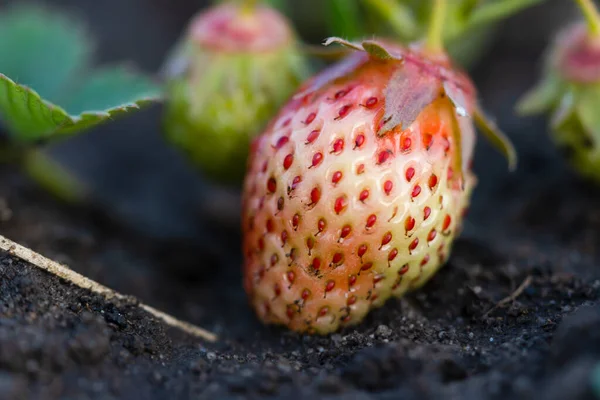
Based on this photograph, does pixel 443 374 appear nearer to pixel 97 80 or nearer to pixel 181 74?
pixel 181 74

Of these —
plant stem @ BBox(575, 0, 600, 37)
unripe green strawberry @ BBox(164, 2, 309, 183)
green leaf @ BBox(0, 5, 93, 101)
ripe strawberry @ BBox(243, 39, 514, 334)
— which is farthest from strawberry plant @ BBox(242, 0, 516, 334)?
green leaf @ BBox(0, 5, 93, 101)

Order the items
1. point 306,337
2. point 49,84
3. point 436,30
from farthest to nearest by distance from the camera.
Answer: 1. point 49,84
2. point 436,30
3. point 306,337

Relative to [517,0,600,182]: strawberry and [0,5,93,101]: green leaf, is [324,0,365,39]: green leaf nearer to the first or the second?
[517,0,600,182]: strawberry

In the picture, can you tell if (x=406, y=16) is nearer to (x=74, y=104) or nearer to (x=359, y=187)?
(x=359, y=187)

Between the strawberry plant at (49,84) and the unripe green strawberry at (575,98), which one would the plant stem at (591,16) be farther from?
the strawberry plant at (49,84)

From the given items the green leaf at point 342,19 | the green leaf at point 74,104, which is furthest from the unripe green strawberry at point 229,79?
the green leaf at point 342,19

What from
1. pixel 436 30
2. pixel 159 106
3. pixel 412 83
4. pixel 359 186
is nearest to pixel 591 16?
pixel 436 30

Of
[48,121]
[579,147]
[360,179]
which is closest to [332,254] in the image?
[360,179]
